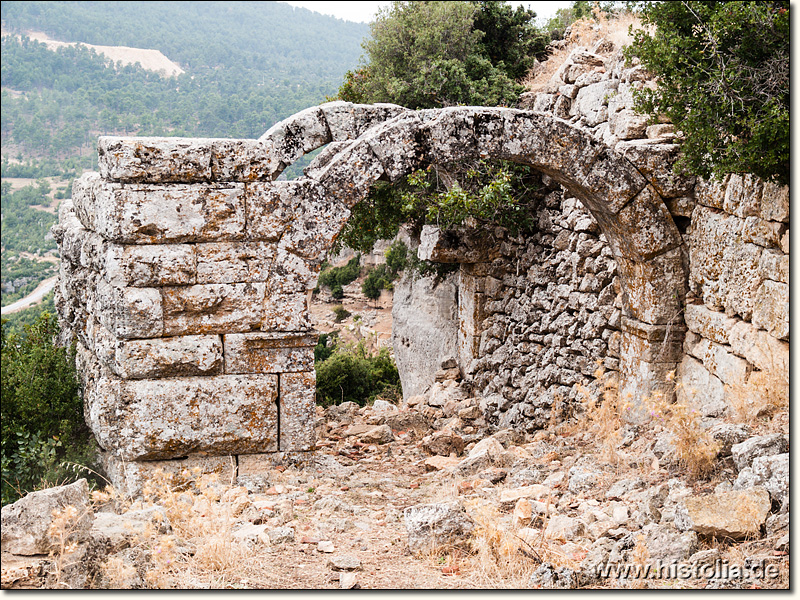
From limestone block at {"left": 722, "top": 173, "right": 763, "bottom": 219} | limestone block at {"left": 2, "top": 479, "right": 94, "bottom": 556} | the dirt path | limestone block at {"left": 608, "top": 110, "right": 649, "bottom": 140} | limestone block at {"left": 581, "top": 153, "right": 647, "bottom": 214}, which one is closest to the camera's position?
limestone block at {"left": 2, "top": 479, "right": 94, "bottom": 556}

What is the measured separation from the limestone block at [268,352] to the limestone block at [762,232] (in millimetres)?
3353

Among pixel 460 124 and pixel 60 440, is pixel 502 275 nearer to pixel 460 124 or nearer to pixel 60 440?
pixel 460 124

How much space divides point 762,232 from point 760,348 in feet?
2.75

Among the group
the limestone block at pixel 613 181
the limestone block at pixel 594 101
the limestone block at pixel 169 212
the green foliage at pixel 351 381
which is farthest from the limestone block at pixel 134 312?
the green foliage at pixel 351 381

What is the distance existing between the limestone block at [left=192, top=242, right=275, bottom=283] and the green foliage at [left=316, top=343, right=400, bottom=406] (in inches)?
281

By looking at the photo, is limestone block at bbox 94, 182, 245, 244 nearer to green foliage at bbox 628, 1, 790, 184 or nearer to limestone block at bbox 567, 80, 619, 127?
green foliage at bbox 628, 1, 790, 184

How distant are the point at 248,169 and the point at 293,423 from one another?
1.98m

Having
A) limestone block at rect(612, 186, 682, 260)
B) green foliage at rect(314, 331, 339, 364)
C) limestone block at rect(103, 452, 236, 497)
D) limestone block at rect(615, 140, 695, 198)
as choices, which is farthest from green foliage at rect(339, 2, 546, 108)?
green foliage at rect(314, 331, 339, 364)

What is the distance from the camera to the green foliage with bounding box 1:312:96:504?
5.70 meters

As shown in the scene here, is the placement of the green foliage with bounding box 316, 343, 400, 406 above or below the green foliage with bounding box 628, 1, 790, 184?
below

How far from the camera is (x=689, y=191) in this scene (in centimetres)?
616

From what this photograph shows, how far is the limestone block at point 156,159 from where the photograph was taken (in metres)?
4.94

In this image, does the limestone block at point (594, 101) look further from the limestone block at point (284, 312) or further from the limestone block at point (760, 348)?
the limestone block at point (284, 312)

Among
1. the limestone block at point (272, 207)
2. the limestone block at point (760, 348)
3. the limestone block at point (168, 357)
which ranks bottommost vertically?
the limestone block at point (168, 357)
